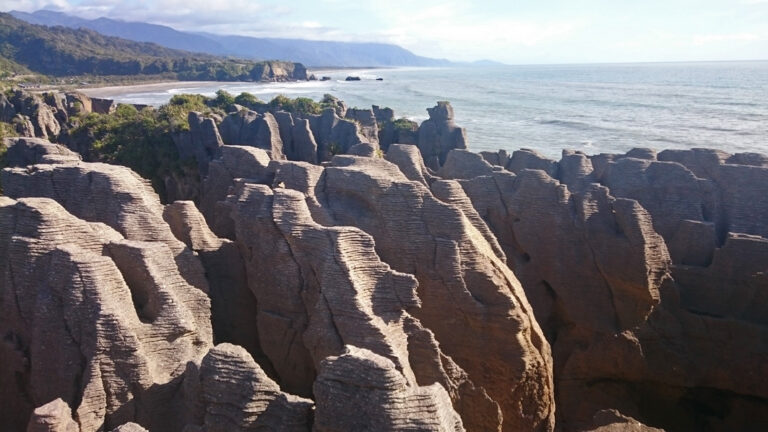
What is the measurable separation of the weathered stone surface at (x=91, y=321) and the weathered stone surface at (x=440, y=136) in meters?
21.6

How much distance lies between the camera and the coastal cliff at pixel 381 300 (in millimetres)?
8297

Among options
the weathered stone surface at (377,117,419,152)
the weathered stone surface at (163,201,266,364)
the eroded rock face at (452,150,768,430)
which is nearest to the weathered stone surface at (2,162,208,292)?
the weathered stone surface at (163,201,266,364)

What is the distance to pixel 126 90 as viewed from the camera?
107m

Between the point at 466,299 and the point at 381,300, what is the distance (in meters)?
2.04

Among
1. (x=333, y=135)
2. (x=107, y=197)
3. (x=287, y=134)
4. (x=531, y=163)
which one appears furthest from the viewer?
(x=333, y=135)

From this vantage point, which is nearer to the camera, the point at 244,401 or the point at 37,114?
the point at 244,401

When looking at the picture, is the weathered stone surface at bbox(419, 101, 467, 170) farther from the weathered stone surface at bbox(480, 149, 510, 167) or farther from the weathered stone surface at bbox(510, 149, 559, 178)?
the weathered stone surface at bbox(510, 149, 559, 178)

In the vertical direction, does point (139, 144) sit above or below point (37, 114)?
below

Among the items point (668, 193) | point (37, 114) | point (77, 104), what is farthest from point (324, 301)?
point (77, 104)

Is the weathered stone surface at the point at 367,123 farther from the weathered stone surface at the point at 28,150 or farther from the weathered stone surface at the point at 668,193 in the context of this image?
the weathered stone surface at the point at 668,193

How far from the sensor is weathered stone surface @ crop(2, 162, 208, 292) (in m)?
10.7

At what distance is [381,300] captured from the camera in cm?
938

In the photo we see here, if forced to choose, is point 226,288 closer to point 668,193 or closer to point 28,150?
point 28,150

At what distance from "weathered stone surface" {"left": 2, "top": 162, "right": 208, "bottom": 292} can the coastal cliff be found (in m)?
0.04
